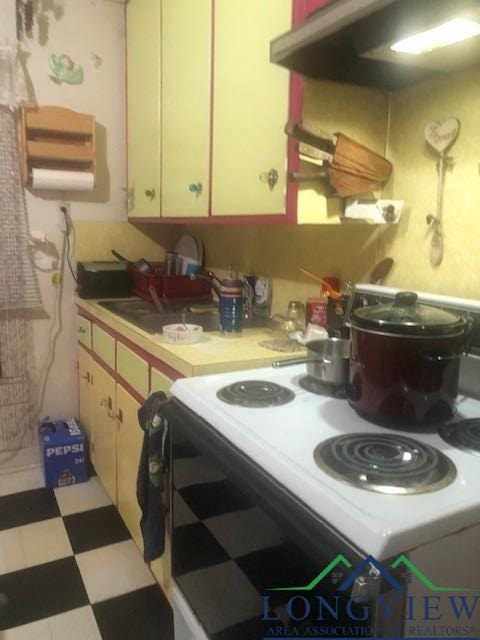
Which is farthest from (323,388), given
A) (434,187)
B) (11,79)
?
(11,79)

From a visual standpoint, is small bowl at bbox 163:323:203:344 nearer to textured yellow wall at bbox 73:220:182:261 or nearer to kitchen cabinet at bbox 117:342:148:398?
kitchen cabinet at bbox 117:342:148:398

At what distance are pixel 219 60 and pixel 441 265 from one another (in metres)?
0.99

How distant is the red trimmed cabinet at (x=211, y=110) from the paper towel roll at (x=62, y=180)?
233 mm

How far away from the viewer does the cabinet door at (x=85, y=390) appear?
2.38 metres

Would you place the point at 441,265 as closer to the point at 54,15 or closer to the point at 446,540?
the point at 446,540

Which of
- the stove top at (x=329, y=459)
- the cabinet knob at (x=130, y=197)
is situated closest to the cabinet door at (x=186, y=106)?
the cabinet knob at (x=130, y=197)

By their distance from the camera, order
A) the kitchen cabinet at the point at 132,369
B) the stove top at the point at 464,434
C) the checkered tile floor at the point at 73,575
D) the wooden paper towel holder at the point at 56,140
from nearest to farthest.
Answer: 1. the stove top at the point at 464,434
2. the checkered tile floor at the point at 73,575
3. the kitchen cabinet at the point at 132,369
4. the wooden paper towel holder at the point at 56,140

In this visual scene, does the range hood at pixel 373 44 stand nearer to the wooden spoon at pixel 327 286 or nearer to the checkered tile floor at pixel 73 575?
the wooden spoon at pixel 327 286

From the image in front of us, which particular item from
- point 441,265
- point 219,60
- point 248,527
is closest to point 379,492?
point 248,527

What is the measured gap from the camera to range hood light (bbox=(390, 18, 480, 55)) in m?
1.06

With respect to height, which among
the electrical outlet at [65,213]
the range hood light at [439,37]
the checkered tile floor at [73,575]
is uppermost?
the range hood light at [439,37]

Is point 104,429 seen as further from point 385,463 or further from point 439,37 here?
point 439,37

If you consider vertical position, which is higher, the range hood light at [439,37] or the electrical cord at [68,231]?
the range hood light at [439,37]

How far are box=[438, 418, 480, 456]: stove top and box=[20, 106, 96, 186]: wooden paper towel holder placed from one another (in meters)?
2.11
